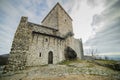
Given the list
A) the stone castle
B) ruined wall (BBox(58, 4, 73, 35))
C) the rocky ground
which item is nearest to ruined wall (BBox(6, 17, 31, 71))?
the stone castle

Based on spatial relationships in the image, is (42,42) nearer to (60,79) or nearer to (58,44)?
(58,44)

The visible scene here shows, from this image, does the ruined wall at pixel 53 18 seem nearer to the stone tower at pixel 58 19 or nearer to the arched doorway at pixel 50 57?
the stone tower at pixel 58 19

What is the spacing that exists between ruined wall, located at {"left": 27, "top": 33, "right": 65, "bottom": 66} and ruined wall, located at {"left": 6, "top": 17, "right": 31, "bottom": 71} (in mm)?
1436

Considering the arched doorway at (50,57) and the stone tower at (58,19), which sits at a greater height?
the stone tower at (58,19)

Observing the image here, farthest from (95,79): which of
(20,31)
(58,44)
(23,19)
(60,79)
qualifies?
(23,19)

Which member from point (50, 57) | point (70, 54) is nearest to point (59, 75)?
point (50, 57)

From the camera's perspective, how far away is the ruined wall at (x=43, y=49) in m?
13.8

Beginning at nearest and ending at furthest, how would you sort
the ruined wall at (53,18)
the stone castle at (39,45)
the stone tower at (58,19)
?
1. the stone castle at (39,45)
2. the stone tower at (58,19)
3. the ruined wall at (53,18)

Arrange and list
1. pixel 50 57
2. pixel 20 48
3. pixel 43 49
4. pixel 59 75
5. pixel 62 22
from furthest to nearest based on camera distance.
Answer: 1. pixel 62 22
2. pixel 50 57
3. pixel 43 49
4. pixel 20 48
5. pixel 59 75

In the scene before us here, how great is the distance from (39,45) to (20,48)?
12.8ft

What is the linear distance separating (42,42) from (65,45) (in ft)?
22.2

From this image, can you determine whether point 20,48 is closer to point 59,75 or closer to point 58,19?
point 59,75

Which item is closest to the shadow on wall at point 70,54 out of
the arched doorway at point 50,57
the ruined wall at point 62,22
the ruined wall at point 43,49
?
the ruined wall at point 43,49

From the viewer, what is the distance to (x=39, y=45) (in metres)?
15.0
